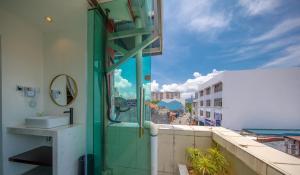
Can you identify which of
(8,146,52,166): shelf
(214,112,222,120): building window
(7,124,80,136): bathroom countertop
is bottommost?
(214,112,222,120): building window

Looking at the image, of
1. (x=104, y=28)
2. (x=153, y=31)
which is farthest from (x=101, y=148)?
(x=153, y=31)

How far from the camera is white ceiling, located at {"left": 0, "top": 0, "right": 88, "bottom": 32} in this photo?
169 centimetres

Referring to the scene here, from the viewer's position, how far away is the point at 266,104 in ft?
35.7

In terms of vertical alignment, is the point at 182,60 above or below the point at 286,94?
above

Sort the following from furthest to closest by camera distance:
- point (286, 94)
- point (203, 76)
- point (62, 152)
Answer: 1. point (203, 76)
2. point (286, 94)
3. point (62, 152)

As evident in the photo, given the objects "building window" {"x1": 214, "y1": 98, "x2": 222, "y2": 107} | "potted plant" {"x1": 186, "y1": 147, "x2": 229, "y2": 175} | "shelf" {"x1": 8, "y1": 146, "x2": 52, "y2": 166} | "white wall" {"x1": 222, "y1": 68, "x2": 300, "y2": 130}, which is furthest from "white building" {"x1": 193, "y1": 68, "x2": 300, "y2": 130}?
"shelf" {"x1": 8, "y1": 146, "x2": 52, "y2": 166}

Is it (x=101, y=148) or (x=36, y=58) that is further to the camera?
(x=36, y=58)

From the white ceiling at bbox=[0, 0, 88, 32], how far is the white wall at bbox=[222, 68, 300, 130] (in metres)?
11.3

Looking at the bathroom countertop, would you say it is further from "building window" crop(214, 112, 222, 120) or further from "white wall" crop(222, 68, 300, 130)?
"building window" crop(214, 112, 222, 120)

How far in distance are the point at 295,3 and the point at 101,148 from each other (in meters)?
5.84

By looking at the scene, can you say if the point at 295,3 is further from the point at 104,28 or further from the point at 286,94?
the point at 286,94

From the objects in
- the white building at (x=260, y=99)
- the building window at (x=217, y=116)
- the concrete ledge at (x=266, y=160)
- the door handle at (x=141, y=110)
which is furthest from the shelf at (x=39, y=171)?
the building window at (x=217, y=116)

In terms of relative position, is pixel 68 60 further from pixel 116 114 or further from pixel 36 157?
pixel 36 157

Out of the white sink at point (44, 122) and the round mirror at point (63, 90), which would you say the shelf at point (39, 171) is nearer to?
the white sink at point (44, 122)
